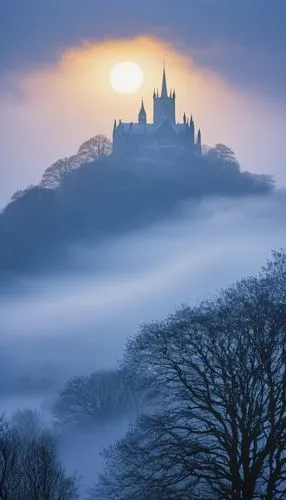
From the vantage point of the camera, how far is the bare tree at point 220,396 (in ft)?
87.3

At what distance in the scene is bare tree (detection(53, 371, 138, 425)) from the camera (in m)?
72.8

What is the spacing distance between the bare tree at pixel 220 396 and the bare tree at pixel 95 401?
40.9 metres

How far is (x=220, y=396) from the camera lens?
2702 cm

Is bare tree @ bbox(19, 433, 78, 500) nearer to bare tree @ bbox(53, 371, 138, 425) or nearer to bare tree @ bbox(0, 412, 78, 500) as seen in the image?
bare tree @ bbox(0, 412, 78, 500)

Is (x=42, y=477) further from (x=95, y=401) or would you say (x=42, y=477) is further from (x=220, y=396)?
(x=95, y=401)

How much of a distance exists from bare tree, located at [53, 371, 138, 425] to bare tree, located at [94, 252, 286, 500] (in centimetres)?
4095

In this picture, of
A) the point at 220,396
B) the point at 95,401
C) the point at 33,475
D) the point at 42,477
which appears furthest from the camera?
the point at 95,401

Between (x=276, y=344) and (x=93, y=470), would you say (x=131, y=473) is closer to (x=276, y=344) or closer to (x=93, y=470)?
(x=276, y=344)

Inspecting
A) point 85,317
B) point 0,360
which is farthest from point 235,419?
point 85,317

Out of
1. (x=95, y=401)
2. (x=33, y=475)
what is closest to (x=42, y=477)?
(x=33, y=475)

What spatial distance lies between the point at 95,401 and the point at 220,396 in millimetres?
51628

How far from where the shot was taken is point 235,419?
2705 centimetres

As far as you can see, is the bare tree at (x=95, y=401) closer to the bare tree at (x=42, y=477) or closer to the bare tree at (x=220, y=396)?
the bare tree at (x=42, y=477)

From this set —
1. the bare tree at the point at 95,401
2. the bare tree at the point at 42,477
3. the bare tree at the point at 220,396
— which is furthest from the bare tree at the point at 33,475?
the bare tree at the point at 95,401
